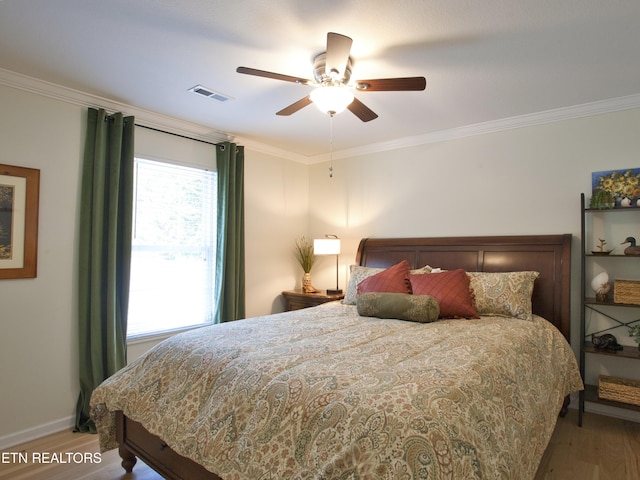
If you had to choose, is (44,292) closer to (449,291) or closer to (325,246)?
(325,246)

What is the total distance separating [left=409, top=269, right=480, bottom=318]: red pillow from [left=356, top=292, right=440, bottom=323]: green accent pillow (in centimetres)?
13

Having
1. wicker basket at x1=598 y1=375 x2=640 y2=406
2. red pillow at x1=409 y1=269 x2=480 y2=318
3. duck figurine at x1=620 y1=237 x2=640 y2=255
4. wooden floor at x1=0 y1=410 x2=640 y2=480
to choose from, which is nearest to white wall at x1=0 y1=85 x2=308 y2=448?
wooden floor at x1=0 y1=410 x2=640 y2=480

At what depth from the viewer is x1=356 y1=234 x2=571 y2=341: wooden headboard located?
2.97 metres

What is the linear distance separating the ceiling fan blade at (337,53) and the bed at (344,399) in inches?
58.3

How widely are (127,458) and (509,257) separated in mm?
3210

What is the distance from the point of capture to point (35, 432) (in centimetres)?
262

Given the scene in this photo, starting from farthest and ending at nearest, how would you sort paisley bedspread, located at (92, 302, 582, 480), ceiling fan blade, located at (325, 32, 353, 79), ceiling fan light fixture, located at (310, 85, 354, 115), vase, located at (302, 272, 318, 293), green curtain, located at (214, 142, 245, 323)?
1. vase, located at (302, 272, 318, 293)
2. green curtain, located at (214, 142, 245, 323)
3. ceiling fan light fixture, located at (310, 85, 354, 115)
4. ceiling fan blade, located at (325, 32, 353, 79)
5. paisley bedspread, located at (92, 302, 582, 480)

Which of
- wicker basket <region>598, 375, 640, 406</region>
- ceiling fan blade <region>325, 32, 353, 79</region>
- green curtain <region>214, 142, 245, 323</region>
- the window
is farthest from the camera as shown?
green curtain <region>214, 142, 245, 323</region>

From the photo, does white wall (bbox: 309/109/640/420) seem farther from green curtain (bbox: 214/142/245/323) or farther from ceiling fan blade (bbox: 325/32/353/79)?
ceiling fan blade (bbox: 325/32/353/79)

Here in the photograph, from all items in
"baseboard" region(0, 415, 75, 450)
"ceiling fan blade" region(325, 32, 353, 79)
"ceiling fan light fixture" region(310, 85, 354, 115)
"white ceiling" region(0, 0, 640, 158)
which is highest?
"white ceiling" region(0, 0, 640, 158)

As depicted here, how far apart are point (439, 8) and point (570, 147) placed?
202 centimetres

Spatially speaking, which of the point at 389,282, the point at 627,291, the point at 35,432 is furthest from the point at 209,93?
the point at 627,291

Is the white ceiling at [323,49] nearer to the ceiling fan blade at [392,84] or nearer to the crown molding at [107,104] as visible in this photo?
the crown molding at [107,104]

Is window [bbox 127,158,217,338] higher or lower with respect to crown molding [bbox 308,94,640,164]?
lower
